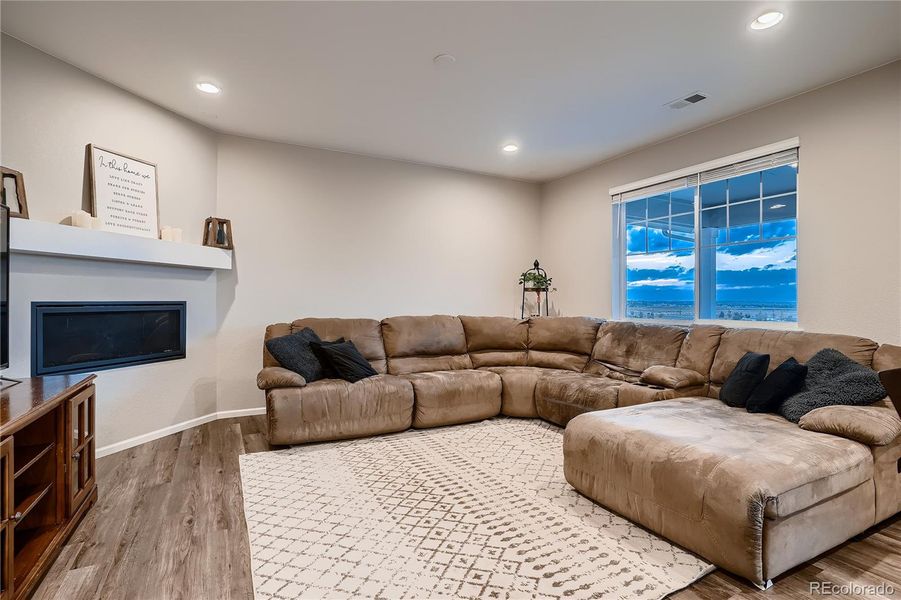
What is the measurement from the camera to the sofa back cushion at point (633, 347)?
12.4ft

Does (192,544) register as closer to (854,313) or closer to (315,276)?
(315,276)

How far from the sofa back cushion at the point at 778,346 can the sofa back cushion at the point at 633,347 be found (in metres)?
0.41

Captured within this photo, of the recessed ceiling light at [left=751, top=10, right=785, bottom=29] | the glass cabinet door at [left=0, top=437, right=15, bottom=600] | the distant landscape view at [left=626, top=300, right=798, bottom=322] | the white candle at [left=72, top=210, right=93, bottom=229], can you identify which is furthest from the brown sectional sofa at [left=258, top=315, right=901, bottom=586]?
the recessed ceiling light at [left=751, top=10, right=785, bottom=29]

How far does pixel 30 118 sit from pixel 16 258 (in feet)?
2.97

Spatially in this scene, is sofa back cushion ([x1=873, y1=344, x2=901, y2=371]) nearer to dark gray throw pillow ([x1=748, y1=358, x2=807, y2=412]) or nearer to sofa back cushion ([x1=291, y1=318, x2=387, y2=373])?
dark gray throw pillow ([x1=748, y1=358, x2=807, y2=412])

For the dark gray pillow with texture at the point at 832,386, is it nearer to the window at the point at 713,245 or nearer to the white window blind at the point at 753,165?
the window at the point at 713,245

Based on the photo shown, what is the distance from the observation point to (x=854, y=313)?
10.0 feet

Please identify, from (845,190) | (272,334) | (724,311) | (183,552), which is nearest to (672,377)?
(724,311)

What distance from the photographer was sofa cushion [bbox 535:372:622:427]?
3.55m

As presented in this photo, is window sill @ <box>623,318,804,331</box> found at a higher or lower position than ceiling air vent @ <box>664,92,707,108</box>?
lower

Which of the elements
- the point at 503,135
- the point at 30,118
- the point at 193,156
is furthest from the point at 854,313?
the point at 30,118

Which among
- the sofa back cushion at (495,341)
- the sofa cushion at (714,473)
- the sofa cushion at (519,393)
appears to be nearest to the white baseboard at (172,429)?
the sofa back cushion at (495,341)

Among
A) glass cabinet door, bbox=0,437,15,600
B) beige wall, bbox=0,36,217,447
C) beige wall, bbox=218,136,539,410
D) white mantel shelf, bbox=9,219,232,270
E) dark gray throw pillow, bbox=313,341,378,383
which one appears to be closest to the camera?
glass cabinet door, bbox=0,437,15,600

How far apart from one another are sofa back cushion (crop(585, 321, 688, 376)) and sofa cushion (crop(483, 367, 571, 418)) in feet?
1.88
